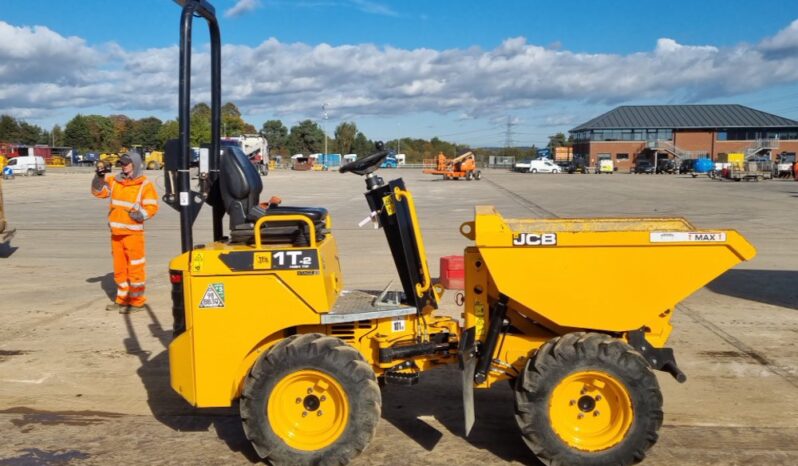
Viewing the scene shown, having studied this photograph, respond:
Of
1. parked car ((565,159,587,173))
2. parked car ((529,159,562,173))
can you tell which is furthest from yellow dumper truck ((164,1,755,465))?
parked car ((565,159,587,173))

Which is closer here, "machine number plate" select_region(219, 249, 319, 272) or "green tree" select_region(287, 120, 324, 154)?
"machine number plate" select_region(219, 249, 319, 272)

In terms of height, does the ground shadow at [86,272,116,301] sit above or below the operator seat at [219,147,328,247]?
below

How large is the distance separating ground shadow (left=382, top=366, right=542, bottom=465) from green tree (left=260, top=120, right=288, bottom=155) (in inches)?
3857

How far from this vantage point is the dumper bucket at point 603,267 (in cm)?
395

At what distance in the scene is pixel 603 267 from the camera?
399cm

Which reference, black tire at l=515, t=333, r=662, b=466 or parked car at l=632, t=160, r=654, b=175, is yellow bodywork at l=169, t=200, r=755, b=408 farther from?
parked car at l=632, t=160, r=654, b=175

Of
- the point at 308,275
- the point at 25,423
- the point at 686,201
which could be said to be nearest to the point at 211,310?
the point at 308,275

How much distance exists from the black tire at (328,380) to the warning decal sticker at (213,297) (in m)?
0.42

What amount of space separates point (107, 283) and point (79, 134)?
10911 cm

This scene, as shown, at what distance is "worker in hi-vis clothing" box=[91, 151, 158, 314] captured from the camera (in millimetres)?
8391

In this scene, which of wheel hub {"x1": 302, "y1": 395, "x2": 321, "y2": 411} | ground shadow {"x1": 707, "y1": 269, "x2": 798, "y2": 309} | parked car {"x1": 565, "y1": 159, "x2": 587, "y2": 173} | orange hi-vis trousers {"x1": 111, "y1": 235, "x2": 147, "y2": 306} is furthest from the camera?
parked car {"x1": 565, "y1": 159, "x2": 587, "y2": 173}

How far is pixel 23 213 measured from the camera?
861 inches

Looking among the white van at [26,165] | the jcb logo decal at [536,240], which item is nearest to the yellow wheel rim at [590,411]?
the jcb logo decal at [536,240]

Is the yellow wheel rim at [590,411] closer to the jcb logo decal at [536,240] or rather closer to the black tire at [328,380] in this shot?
the jcb logo decal at [536,240]
